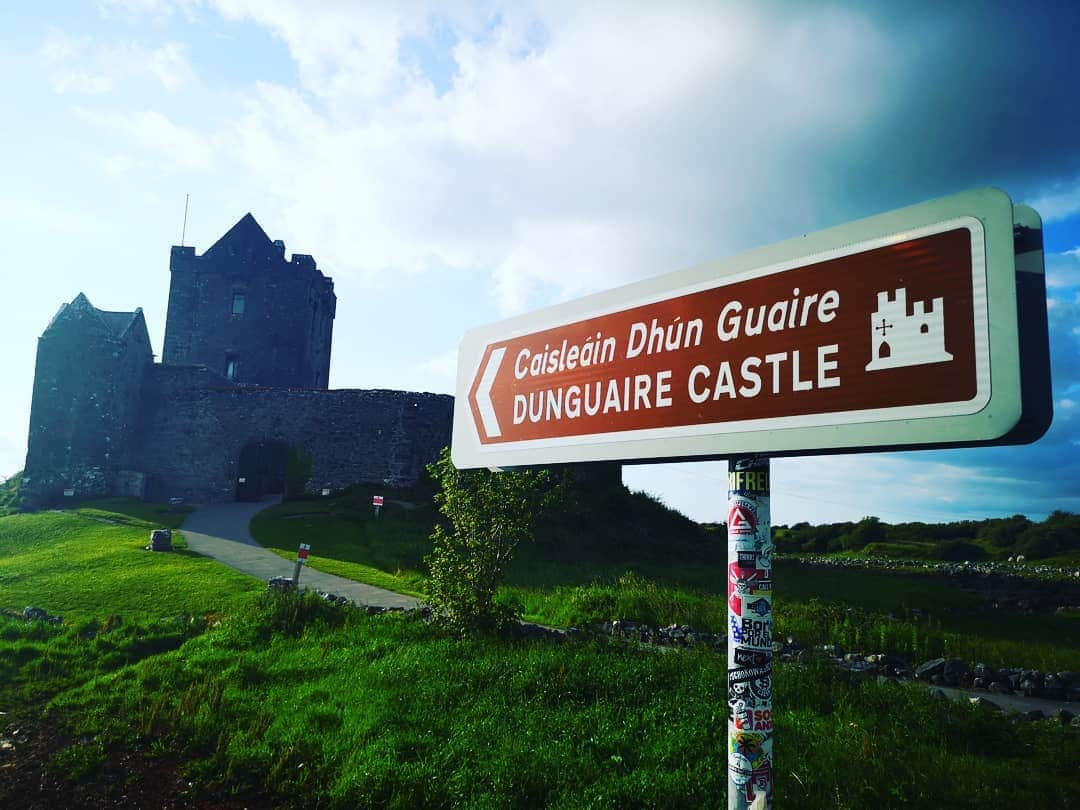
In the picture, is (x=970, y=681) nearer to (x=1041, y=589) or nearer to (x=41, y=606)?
(x=41, y=606)

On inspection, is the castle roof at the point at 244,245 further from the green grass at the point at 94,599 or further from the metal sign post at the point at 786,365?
the metal sign post at the point at 786,365

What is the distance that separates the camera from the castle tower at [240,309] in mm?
42438

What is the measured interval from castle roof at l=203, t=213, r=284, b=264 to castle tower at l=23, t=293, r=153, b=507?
37.9ft

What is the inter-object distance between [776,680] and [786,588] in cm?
1160

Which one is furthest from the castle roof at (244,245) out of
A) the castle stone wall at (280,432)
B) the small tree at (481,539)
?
the small tree at (481,539)

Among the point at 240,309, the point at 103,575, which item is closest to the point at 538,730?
the point at 103,575

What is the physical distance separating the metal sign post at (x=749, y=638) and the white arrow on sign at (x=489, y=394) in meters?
1.41

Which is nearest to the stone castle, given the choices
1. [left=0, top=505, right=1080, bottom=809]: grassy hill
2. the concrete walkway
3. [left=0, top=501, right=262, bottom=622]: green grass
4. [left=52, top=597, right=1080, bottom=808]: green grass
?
the concrete walkway

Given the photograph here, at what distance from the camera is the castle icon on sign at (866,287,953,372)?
6.41 ft

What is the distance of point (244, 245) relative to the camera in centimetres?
4303

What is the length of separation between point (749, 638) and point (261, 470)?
37.3m

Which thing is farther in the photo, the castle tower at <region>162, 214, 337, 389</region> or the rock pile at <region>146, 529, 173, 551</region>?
the castle tower at <region>162, 214, 337, 389</region>

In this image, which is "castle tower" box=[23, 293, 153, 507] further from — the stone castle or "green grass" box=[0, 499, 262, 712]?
"green grass" box=[0, 499, 262, 712]

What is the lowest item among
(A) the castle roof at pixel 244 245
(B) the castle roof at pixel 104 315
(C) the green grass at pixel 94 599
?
(C) the green grass at pixel 94 599
